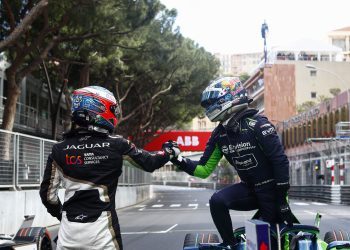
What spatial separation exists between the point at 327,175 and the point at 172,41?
25.7 metres

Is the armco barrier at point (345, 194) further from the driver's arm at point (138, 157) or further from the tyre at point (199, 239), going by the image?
the driver's arm at point (138, 157)

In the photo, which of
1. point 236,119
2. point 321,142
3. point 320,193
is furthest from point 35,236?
point 321,142

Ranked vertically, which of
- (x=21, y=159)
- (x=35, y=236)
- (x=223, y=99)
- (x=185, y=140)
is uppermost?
(x=185, y=140)

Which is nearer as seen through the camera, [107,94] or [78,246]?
[78,246]

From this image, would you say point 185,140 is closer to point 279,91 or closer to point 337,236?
point 279,91

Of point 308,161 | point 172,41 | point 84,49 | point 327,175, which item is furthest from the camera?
point 308,161

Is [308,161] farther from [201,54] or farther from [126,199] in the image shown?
[126,199]

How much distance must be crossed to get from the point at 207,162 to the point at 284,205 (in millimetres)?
900

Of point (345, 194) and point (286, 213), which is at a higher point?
point (286, 213)

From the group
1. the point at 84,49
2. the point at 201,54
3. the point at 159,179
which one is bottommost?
the point at 159,179

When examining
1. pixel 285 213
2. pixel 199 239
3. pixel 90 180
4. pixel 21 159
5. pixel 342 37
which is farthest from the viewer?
pixel 342 37

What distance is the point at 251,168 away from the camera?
508 centimetres

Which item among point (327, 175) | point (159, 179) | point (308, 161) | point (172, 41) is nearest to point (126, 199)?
point (172, 41)

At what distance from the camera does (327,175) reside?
5309 cm
